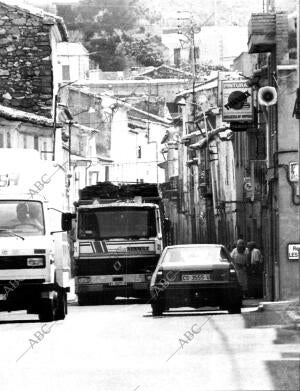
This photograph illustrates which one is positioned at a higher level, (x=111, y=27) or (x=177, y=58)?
(x=177, y=58)

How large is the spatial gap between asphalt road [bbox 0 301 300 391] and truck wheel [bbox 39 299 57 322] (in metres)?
0.34

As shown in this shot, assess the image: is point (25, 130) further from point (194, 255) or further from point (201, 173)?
point (194, 255)

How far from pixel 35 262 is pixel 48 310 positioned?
3.97 feet

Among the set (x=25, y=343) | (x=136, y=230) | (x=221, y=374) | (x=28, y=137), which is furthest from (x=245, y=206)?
(x=221, y=374)

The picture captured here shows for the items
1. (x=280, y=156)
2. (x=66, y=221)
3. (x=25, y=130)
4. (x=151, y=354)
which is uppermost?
(x=25, y=130)

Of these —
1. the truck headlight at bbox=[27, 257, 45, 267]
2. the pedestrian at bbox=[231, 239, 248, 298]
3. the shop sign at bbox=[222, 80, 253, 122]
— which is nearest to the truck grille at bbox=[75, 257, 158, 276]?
the pedestrian at bbox=[231, 239, 248, 298]

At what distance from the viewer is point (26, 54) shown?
5884 centimetres

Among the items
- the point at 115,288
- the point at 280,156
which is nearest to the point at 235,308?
the point at 280,156

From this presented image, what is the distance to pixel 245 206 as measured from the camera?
5588cm

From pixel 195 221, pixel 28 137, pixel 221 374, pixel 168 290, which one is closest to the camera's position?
pixel 221 374

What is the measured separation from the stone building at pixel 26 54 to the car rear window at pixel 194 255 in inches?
1171

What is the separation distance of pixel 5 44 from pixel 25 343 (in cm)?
3833

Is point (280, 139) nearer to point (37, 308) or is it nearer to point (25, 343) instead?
point (37, 308)

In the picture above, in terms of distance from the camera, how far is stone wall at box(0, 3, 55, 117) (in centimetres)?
5806
